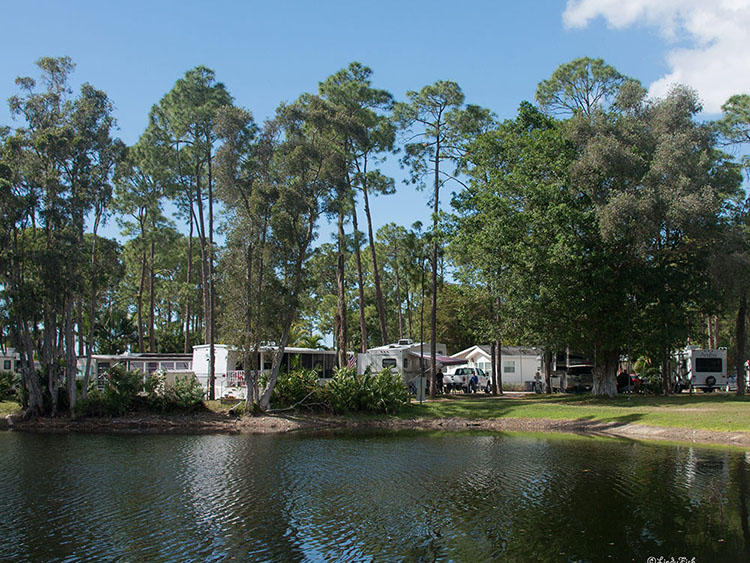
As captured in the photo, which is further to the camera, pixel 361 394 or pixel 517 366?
pixel 517 366

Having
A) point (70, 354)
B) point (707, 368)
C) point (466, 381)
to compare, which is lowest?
point (466, 381)

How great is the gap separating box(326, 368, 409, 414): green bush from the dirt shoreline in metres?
0.83

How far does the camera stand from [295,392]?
30.3 metres

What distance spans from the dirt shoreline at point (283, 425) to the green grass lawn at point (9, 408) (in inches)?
56.6

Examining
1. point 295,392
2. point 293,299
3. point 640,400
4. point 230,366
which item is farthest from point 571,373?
point 230,366

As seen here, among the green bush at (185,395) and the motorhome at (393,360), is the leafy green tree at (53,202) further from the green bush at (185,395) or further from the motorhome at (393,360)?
the motorhome at (393,360)

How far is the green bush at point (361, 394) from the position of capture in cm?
3034

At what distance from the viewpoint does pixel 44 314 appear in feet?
95.5

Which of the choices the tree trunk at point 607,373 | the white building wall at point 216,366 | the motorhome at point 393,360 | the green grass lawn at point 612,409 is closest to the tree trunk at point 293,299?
the white building wall at point 216,366

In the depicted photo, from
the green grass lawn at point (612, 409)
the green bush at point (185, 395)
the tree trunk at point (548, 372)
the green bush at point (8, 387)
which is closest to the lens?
the green grass lawn at point (612, 409)

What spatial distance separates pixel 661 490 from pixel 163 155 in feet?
112

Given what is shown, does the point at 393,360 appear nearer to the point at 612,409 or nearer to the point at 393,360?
the point at 393,360

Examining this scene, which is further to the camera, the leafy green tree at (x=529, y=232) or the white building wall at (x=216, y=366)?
the white building wall at (x=216, y=366)

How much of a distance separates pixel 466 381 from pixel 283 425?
1953 centimetres
